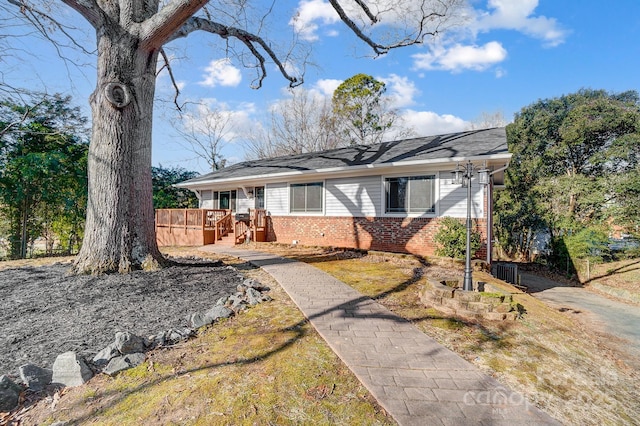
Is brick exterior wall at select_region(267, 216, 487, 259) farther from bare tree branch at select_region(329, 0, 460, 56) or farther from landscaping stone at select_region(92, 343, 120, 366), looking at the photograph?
landscaping stone at select_region(92, 343, 120, 366)

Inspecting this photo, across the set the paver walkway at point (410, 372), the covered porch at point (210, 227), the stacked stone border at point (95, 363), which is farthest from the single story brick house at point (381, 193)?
the stacked stone border at point (95, 363)

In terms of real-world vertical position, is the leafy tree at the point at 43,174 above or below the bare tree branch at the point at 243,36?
below

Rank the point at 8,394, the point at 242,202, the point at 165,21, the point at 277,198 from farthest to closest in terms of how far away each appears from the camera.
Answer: the point at 242,202, the point at 277,198, the point at 165,21, the point at 8,394

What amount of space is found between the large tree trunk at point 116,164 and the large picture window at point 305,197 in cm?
644

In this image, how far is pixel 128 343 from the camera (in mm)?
2846

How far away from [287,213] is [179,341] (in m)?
9.06

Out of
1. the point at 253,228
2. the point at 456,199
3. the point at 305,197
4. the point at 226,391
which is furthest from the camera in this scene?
the point at 253,228

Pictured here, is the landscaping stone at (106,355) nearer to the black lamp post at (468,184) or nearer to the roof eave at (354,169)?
the black lamp post at (468,184)

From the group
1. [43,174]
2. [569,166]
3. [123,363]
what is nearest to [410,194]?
[123,363]

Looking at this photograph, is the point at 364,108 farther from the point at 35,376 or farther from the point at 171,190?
the point at 35,376

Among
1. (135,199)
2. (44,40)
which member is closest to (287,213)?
(135,199)

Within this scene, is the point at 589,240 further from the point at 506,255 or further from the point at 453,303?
the point at 453,303

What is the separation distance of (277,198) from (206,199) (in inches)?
214

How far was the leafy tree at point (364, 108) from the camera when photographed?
901 inches
